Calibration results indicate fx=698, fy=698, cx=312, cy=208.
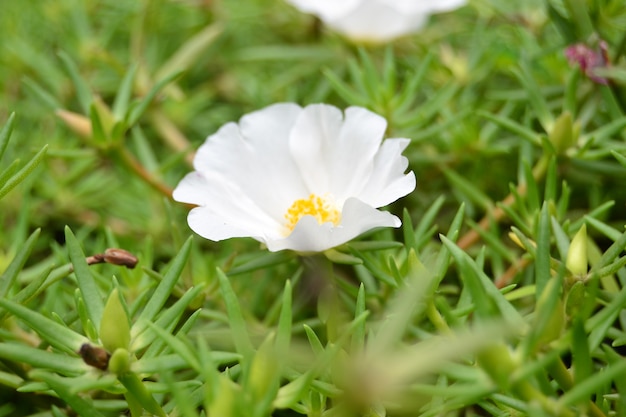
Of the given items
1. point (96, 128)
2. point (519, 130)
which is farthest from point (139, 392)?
point (519, 130)

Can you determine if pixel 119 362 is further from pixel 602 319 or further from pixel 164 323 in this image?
pixel 602 319

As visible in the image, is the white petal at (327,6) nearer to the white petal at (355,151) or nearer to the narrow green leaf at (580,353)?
the white petal at (355,151)

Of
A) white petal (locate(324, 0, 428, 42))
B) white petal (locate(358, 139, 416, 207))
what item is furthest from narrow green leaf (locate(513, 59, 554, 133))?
white petal (locate(324, 0, 428, 42))

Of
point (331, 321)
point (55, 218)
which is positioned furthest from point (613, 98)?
point (55, 218)

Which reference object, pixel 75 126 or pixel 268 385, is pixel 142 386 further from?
pixel 75 126

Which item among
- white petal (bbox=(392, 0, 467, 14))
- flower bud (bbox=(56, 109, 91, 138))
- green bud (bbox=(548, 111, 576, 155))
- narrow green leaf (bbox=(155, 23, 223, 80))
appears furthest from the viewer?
narrow green leaf (bbox=(155, 23, 223, 80))

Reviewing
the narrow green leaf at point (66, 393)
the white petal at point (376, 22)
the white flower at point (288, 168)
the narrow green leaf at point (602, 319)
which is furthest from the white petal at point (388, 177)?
the white petal at point (376, 22)

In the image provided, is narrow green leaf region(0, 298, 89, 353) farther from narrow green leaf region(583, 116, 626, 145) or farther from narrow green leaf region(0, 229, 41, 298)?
narrow green leaf region(583, 116, 626, 145)
